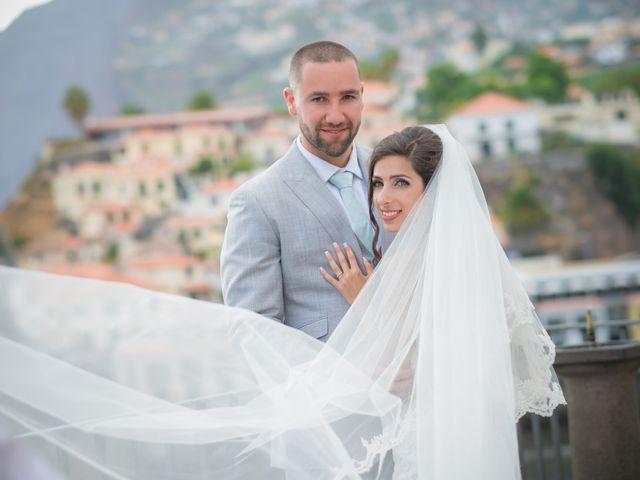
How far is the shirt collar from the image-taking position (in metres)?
2.39

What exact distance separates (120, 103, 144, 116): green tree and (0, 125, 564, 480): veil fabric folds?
244 ft

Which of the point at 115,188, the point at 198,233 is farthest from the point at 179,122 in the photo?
the point at 198,233

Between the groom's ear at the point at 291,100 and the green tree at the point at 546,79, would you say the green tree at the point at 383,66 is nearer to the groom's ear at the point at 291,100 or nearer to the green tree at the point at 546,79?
the green tree at the point at 546,79

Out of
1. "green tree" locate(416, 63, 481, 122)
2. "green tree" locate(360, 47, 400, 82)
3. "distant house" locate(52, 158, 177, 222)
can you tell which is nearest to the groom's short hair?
"distant house" locate(52, 158, 177, 222)

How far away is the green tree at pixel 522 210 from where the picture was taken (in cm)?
5634

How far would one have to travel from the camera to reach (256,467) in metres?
2.06

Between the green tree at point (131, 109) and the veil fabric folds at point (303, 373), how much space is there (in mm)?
74316

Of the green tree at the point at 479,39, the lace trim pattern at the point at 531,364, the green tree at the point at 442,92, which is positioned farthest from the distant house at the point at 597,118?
the lace trim pattern at the point at 531,364

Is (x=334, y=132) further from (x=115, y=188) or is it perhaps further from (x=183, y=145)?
(x=183, y=145)

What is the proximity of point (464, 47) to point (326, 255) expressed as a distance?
3016 inches

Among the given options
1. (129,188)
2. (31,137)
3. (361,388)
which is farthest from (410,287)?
(31,137)

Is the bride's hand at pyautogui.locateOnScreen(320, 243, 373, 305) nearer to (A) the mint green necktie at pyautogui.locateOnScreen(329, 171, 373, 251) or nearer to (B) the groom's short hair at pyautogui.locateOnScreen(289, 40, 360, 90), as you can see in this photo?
(A) the mint green necktie at pyautogui.locateOnScreen(329, 171, 373, 251)

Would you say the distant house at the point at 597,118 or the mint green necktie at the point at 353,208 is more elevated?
the distant house at the point at 597,118

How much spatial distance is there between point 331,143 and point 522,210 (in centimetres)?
5571
